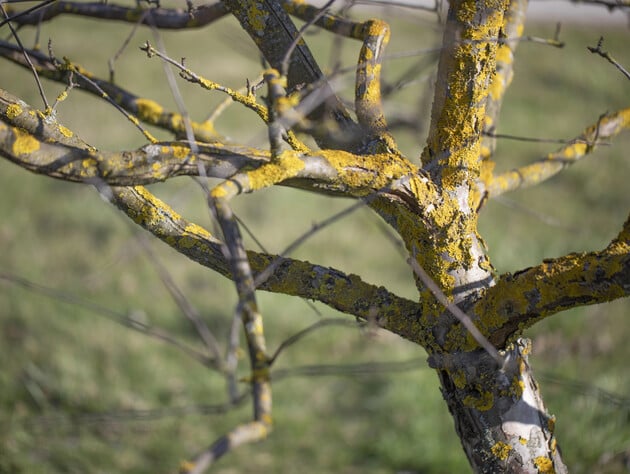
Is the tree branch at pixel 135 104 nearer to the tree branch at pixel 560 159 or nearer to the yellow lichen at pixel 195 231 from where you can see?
the yellow lichen at pixel 195 231

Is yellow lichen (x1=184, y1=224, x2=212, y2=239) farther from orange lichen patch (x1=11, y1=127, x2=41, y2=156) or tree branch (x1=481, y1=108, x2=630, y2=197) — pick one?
tree branch (x1=481, y1=108, x2=630, y2=197)

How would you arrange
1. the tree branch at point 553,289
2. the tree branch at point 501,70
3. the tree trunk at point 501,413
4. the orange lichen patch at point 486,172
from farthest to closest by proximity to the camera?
1. the tree branch at point 501,70
2. the orange lichen patch at point 486,172
3. the tree trunk at point 501,413
4. the tree branch at point 553,289

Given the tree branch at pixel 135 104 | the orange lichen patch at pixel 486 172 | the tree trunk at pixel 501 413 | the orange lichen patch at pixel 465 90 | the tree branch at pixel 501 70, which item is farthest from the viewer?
the tree branch at pixel 135 104

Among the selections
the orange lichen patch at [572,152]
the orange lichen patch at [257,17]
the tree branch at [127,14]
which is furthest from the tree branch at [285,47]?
the orange lichen patch at [572,152]

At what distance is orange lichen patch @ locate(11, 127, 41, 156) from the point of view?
1152 millimetres

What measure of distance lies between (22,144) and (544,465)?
1785 millimetres

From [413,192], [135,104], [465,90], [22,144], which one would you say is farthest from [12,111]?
[465,90]

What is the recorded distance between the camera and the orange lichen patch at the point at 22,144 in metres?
1.15

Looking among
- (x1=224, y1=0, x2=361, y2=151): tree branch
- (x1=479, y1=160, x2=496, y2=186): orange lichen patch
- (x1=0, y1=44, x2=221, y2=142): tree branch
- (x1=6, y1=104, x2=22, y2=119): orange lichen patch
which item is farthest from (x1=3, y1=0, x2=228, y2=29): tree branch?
(x1=479, y1=160, x2=496, y2=186): orange lichen patch

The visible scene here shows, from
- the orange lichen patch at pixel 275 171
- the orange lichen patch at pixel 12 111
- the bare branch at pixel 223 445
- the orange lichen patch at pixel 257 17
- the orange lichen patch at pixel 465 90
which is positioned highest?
the orange lichen patch at pixel 257 17

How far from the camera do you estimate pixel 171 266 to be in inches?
226

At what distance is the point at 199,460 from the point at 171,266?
507cm

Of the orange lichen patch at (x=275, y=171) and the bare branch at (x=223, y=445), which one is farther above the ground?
the orange lichen patch at (x=275, y=171)

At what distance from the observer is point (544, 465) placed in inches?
66.1
